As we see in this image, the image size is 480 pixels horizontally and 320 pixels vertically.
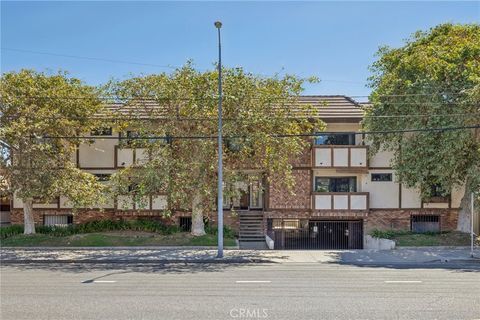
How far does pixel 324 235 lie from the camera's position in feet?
93.5

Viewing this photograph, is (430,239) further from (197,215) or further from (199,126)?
(199,126)

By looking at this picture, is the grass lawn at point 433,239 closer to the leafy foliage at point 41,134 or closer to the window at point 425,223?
the window at point 425,223

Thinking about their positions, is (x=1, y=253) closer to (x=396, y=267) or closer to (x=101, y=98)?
(x=101, y=98)

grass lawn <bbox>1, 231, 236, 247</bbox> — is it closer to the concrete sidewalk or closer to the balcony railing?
the concrete sidewalk

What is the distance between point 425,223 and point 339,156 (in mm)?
7137

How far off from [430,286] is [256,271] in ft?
18.4

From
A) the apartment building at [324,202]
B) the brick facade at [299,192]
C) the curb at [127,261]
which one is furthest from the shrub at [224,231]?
the curb at [127,261]

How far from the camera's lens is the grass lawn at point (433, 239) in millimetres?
22453

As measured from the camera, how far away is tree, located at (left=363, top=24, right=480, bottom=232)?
2109cm

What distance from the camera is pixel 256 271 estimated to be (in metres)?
15.3

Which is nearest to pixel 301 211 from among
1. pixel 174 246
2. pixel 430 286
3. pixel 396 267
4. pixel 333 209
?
pixel 333 209

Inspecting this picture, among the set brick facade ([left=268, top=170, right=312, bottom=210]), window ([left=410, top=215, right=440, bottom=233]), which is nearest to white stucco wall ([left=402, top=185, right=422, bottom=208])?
window ([left=410, top=215, right=440, bottom=233])

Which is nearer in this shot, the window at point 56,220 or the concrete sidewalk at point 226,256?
the concrete sidewalk at point 226,256

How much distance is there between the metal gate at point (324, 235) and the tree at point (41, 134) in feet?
39.0
